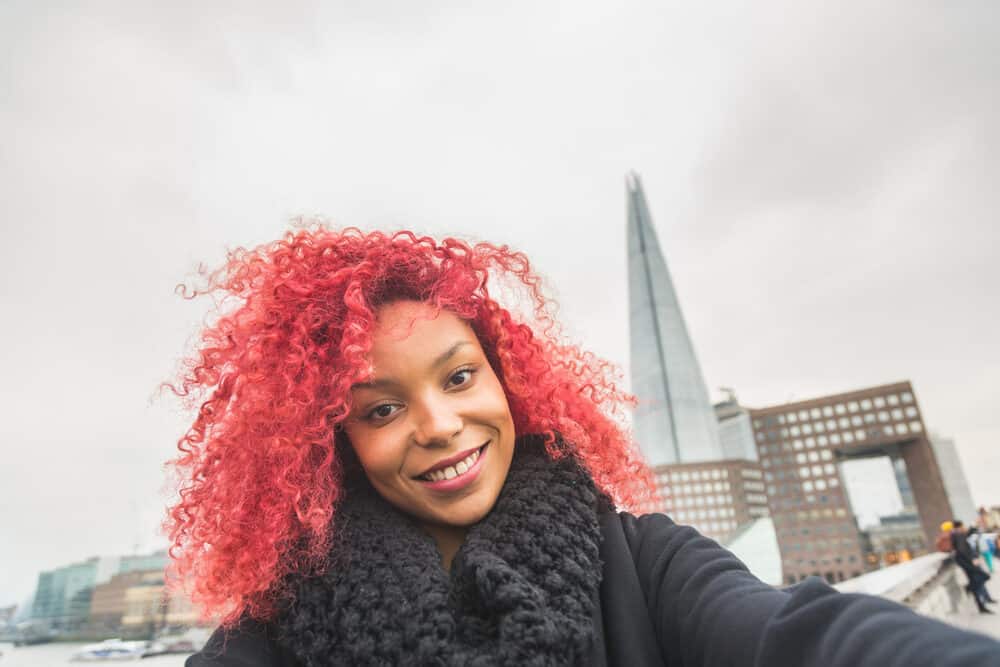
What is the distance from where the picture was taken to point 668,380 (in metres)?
58.6

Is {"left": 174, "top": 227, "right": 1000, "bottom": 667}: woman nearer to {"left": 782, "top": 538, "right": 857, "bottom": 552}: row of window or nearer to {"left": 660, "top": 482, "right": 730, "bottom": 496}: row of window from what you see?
{"left": 782, "top": 538, "right": 857, "bottom": 552}: row of window

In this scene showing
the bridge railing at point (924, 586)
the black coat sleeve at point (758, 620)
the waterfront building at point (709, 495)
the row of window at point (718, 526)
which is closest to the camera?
the black coat sleeve at point (758, 620)

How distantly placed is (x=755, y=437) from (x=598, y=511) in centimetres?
3855

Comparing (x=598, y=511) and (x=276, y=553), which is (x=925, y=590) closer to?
(x=598, y=511)

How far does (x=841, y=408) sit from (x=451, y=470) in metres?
38.2

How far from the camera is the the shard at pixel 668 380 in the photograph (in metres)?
57.9

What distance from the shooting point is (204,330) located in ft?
5.09

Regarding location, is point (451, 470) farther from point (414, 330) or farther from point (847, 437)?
point (847, 437)

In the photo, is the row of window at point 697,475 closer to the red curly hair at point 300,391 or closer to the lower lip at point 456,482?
the red curly hair at point 300,391

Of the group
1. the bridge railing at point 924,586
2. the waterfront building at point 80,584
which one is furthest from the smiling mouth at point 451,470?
the waterfront building at point 80,584

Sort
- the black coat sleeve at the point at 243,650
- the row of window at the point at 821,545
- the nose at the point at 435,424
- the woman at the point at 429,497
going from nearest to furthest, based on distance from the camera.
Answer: the woman at the point at 429,497, the black coat sleeve at the point at 243,650, the nose at the point at 435,424, the row of window at the point at 821,545

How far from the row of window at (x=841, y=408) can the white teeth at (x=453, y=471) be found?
36793 mm

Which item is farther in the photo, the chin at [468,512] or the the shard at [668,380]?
the the shard at [668,380]

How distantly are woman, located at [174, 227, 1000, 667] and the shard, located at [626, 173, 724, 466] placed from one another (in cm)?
5728
